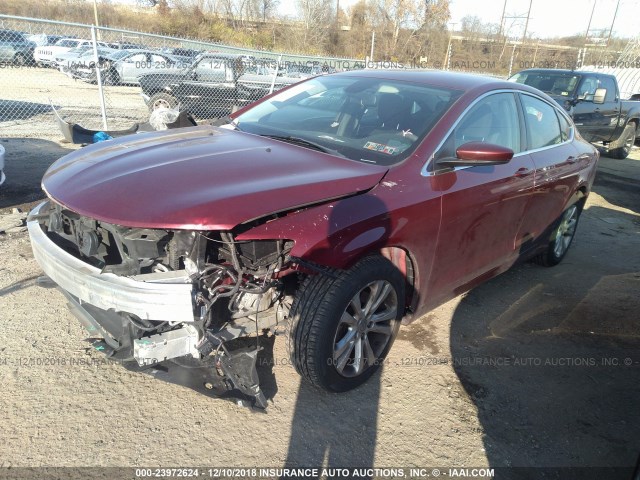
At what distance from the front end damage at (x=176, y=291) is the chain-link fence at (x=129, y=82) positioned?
6702 millimetres

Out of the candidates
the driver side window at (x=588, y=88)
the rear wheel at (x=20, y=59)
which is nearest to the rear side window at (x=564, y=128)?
the driver side window at (x=588, y=88)

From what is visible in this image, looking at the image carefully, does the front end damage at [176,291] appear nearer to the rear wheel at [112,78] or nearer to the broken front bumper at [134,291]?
the broken front bumper at [134,291]

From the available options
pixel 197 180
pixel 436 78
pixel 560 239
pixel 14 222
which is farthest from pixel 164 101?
pixel 197 180

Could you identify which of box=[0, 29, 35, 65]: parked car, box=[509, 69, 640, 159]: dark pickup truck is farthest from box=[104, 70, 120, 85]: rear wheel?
box=[509, 69, 640, 159]: dark pickup truck

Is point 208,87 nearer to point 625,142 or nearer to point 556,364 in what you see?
point 556,364

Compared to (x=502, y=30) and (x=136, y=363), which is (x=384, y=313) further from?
(x=502, y=30)

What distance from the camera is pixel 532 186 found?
3.71 meters

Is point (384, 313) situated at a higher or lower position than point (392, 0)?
lower

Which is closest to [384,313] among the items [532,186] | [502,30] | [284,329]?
[284,329]

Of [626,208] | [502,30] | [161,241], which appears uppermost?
[502,30]

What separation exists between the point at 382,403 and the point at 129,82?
18833 mm

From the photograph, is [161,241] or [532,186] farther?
[532,186]

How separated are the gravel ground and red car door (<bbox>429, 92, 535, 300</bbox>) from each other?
0.55m

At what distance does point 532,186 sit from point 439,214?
Result: 4.12 ft
